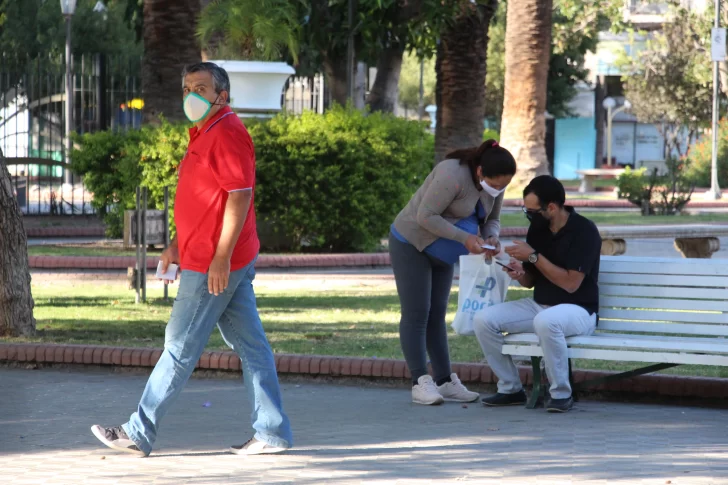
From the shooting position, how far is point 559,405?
6750 mm

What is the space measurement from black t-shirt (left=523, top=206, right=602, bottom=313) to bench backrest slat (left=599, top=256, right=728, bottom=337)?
0.86ft

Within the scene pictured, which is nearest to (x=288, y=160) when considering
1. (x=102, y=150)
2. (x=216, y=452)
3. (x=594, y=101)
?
(x=102, y=150)

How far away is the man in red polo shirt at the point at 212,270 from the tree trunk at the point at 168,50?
12087 millimetres

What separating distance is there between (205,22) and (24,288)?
8851mm

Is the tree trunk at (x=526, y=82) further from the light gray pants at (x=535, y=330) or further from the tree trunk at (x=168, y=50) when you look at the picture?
the light gray pants at (x=535, y=330)

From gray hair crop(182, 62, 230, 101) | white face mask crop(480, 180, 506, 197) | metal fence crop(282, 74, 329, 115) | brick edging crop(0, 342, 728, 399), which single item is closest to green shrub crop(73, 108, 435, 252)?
brick edging crop(0, 342, 728, 399)

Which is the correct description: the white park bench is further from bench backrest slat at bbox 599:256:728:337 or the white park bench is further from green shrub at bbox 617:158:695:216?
green shrub at bbox 617:158:695:216

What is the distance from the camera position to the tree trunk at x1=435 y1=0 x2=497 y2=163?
931 inches

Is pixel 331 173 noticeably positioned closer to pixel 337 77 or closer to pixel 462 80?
pixel 462 80

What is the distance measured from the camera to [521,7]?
2669 centimetres

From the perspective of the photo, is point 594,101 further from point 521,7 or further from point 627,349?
point 627,349

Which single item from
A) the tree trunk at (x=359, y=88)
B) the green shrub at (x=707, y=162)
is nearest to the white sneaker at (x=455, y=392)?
the tree trunk at (x=359, y=88)

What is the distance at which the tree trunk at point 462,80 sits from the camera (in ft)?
77.6

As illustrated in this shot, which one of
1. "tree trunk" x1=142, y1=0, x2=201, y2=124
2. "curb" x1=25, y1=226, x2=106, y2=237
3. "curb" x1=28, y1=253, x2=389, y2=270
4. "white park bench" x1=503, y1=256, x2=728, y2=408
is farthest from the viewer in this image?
"curb" x1=25, y1=226, x2=106, y2=237
